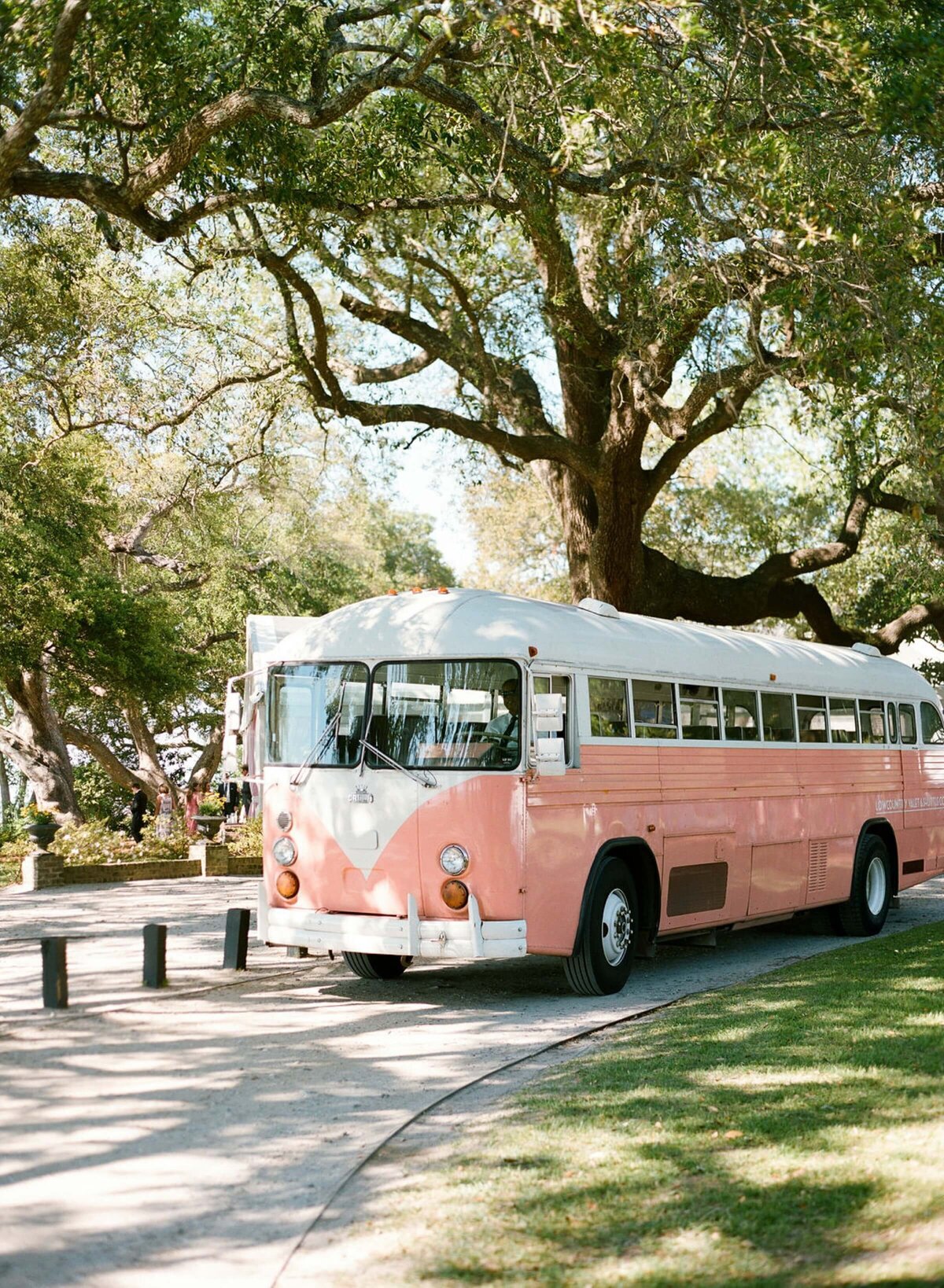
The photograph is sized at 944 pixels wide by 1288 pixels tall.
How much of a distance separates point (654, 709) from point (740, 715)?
5.40ft

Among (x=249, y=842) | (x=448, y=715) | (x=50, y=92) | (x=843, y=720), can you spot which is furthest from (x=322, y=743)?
(x=249, y=842)

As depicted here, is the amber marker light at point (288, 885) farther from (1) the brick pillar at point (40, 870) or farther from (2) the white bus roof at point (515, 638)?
(1) the brick pillar at point (40, 870)

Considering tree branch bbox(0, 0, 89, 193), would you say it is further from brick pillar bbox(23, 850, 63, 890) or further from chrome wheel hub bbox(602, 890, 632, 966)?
brick pillar bbox(23, 850, 63, 890)

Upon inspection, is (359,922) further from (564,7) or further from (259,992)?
(564,7)

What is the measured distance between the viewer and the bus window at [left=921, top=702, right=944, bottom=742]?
17000 mm

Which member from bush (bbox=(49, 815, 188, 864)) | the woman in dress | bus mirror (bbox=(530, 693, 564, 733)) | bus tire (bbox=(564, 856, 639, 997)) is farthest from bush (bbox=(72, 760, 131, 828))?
bus mirror (bbox=(530, 693, 564, 733))

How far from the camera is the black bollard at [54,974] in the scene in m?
9.96

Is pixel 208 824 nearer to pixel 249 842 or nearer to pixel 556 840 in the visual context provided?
pixel 249 842

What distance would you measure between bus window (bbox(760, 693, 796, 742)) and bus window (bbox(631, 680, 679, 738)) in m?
1.79

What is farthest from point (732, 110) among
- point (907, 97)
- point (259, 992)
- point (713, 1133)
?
point (713, 1133)

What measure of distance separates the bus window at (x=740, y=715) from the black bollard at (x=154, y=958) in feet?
17.6

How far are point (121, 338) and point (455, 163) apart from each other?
7.58m

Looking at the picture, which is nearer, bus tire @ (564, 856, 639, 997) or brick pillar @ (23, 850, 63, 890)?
bus tire @ (564, 856, 639, 997)

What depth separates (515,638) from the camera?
34.1ft
